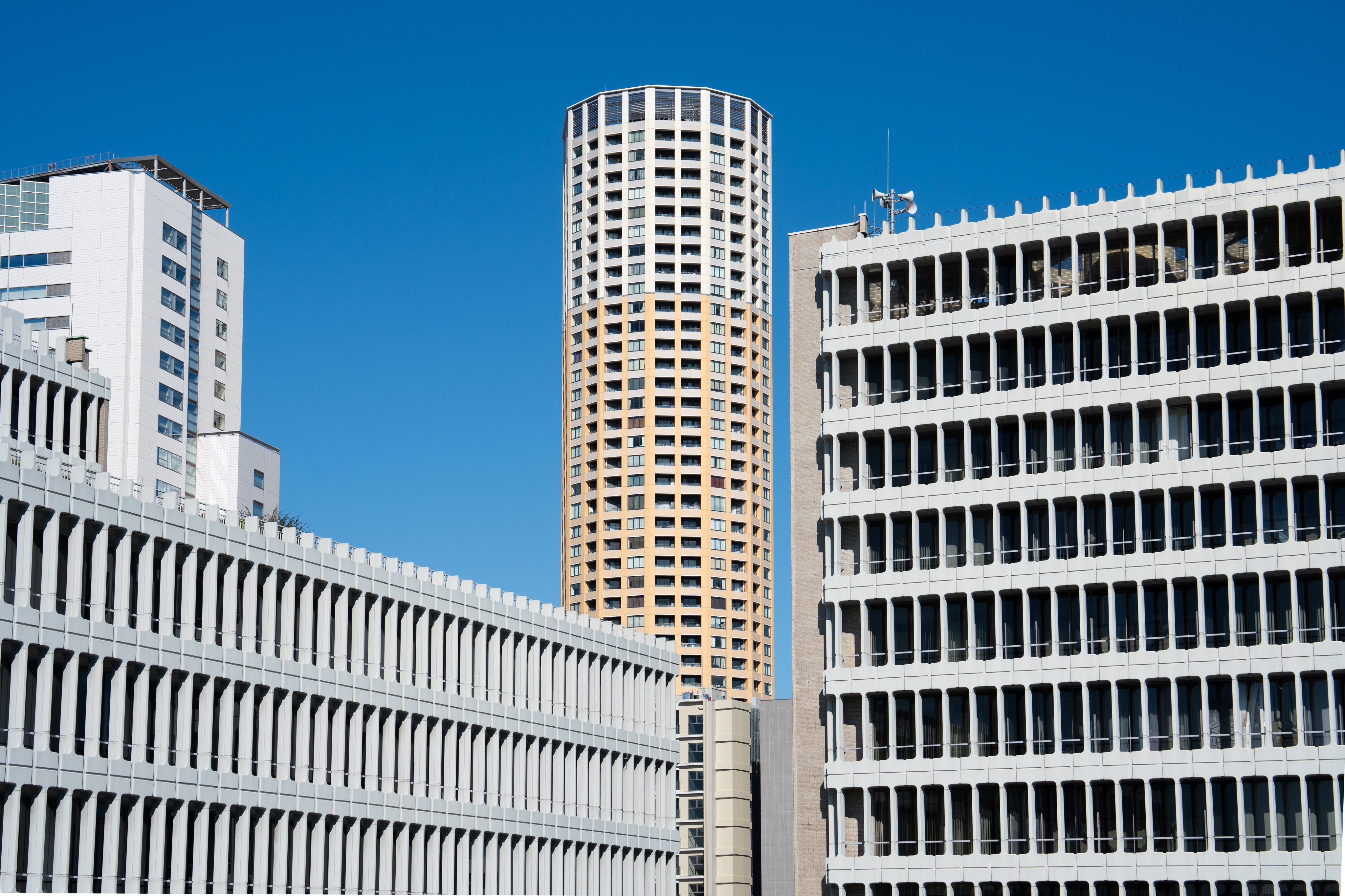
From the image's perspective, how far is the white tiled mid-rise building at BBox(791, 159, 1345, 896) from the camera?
8300cm

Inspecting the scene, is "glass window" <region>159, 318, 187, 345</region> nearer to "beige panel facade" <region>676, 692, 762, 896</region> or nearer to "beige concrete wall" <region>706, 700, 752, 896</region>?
"beige panel facade" <region>676, 692, 762, 896</region>

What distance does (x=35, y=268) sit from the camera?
6014 inches

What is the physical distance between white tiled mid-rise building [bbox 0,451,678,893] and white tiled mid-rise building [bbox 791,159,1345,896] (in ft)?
70.8

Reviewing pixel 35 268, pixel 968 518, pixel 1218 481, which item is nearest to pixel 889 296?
pixel 968 518

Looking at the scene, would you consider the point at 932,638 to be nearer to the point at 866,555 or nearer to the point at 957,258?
the point at 866,555

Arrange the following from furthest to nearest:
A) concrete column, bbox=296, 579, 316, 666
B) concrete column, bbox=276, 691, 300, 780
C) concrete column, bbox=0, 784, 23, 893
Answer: concrete column, bbox=296, 579, 316, 666 < concrete column, bbox=276, 691, 300, 780 < concrete column, bbox=0, 784, 23, 893

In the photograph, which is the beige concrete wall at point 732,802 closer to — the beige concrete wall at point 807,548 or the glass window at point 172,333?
the beige concrete wall at point 807,548

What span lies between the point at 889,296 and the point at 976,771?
25.5 metres

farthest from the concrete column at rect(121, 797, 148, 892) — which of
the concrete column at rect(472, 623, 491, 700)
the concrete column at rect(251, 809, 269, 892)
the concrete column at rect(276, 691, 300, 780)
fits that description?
the concrete column at rect(472, 623, 491, 700)

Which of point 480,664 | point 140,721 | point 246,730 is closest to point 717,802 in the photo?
point 480,664

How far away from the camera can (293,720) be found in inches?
3588

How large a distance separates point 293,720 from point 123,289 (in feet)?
235

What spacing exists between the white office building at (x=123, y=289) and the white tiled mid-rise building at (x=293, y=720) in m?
51.3

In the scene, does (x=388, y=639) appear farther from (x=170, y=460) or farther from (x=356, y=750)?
(x=170, y=460)
